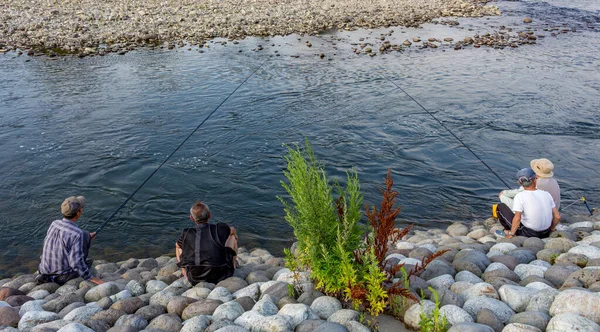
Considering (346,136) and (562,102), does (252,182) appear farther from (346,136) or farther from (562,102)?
(562,102)

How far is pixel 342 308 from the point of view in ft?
15.0

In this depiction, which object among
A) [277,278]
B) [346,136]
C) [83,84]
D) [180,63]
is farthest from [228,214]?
[180,63]

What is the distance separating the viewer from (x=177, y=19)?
25.6 m

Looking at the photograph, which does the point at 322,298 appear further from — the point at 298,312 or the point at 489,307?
the point at 489,307

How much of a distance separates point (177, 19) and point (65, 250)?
21.7 m

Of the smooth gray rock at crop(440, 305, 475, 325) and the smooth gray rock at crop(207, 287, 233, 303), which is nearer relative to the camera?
the smooth gray rock at crop(440, 305, 475, 325)

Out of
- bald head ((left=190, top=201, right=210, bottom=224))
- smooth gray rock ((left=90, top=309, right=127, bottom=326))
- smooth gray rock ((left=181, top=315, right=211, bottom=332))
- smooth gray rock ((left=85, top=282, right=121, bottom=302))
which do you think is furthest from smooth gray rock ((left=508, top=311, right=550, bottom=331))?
smooth gray rock ((left=85, top=282, right=121, bottom=302))

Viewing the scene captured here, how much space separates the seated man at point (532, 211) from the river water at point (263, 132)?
1.98 meters

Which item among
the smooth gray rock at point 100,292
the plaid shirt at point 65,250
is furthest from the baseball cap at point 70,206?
the smooth gray rock at point 100,292

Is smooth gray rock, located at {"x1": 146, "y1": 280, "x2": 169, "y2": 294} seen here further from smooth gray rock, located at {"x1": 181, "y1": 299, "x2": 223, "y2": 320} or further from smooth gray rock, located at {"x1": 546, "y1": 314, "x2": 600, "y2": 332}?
smooth gray rock, located at {"x1": 546, "y1": 314, "x2": 600, "y2": 332}

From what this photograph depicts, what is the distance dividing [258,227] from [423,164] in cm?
406

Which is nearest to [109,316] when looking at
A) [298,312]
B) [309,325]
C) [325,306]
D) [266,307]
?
[266,307]

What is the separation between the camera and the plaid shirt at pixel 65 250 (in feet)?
19.4

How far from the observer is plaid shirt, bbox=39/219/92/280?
19.4ft
